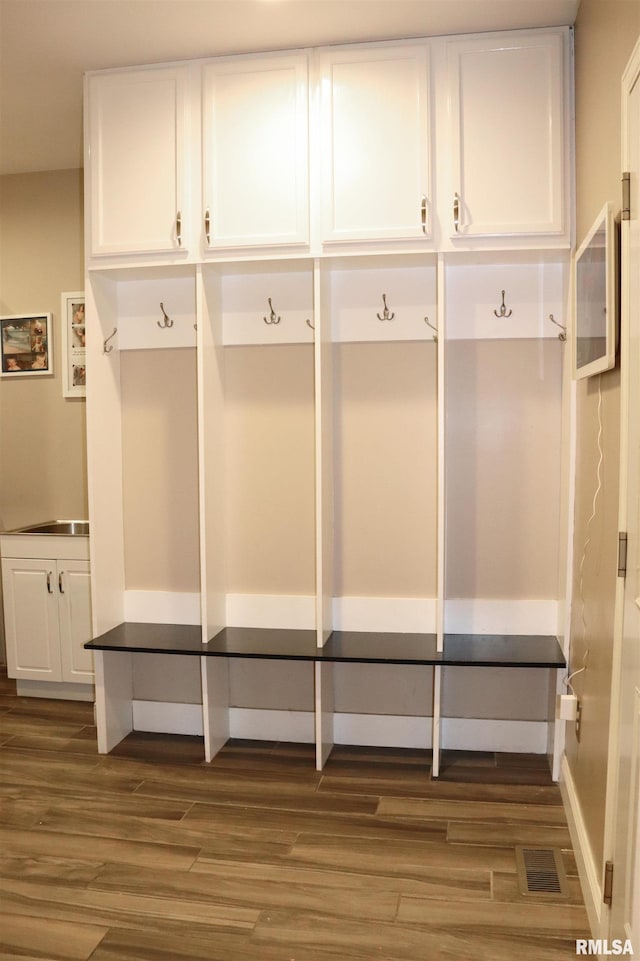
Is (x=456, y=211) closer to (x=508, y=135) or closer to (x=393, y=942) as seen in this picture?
(x=508, y=135)

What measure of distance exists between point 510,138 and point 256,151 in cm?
96

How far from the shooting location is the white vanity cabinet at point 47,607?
12.8 ft

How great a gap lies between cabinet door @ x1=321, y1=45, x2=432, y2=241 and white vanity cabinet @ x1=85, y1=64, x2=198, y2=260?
576 mm

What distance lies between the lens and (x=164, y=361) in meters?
3.52

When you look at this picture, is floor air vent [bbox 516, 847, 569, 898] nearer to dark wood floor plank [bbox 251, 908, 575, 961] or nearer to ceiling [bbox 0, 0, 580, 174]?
dark wood floor plank [bbox 251, 908, 575, 961]

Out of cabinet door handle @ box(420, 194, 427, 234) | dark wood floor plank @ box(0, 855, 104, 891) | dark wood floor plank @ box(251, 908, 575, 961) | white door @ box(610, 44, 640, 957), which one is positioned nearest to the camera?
white door @ box(610, 44, 640, 957)

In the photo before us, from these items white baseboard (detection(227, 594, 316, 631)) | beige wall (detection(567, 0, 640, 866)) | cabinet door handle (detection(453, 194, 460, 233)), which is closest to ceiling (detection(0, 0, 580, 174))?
beige wall (detection(567, 0, 640, 866))

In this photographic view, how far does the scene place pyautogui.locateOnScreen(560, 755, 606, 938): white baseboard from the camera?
2.12 metres

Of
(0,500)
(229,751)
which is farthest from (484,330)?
(0,500)

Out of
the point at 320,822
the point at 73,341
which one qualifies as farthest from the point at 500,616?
the point at 73,341

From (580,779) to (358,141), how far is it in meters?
2.42

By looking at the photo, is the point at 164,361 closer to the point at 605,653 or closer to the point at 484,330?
the point at 484,330

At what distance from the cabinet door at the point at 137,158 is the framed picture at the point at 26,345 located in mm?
1272

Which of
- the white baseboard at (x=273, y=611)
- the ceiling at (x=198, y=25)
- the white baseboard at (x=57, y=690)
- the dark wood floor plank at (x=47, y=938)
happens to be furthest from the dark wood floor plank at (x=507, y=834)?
the ceiling at (x=198, y=25)
